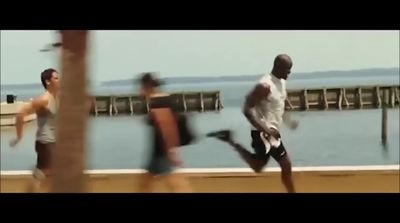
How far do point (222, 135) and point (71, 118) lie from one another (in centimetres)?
112

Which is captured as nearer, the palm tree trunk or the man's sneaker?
the palm tree trunk

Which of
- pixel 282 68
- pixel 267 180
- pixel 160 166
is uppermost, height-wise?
pixel 282 68

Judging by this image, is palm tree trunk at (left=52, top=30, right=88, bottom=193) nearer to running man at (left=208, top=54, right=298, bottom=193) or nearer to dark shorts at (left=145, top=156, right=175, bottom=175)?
dark shorts at (left=145, top=156, right=175, bottom=175)

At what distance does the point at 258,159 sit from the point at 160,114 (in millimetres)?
829

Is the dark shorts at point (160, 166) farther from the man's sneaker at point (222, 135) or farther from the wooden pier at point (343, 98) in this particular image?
the wooden pier at point (343, 98)

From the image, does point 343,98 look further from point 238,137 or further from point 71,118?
point 71,118

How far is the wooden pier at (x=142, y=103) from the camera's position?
3.43 meters

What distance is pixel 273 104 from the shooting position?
3502 millimetres

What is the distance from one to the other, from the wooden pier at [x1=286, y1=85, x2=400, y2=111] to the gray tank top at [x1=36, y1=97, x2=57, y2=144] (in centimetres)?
177

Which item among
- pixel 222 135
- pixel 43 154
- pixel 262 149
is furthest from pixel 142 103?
pixel 262 149

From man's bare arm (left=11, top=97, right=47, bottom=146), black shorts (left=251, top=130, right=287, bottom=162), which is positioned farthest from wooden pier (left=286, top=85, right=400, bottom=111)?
man's bare arm (left=11, top=97, right=47, bottom=146)

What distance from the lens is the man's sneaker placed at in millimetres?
3508
